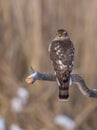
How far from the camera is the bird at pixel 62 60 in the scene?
0.91 m

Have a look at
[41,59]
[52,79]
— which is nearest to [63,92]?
[52,79]

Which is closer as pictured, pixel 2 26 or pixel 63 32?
pixel 63 32

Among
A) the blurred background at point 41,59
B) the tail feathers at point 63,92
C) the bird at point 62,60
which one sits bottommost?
the blurred background at point 41,59

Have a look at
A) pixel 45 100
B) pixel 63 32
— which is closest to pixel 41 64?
pixel 45 100

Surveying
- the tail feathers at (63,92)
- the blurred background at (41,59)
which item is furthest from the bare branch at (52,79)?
the blurred background at (41,59)

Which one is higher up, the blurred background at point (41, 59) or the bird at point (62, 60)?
the bird at point (62, 60)

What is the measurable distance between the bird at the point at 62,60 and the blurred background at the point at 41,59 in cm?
193

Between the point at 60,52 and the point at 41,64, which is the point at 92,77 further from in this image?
the point at 60,52

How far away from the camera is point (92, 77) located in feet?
10.00

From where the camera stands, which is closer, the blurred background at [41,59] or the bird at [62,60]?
the bird at [62,60]

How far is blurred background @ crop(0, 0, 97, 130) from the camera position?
2945mm

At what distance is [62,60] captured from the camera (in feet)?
2.96

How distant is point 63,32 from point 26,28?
6.92ft

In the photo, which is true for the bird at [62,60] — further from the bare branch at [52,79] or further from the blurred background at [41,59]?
the blurred background at [41,59]
